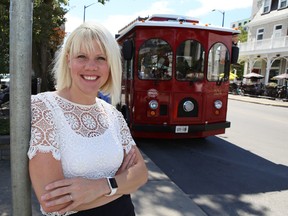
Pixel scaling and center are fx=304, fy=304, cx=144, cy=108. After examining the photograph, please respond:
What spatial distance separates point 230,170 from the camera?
5.71 m

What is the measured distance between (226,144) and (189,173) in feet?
8.95

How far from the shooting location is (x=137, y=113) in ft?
22.3

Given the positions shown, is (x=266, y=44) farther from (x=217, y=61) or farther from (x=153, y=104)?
(x=153, y=104)

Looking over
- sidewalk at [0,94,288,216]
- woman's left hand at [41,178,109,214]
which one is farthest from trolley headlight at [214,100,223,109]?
woman's left hand at [41,178,109,214]

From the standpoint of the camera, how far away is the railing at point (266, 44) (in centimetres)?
2718

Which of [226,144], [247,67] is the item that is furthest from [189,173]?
[247,67]

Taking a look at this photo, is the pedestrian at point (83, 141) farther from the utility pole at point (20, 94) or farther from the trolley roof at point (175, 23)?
the trolley roof at point (175, 23)

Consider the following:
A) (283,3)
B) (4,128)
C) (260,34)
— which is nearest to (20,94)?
(4,128)

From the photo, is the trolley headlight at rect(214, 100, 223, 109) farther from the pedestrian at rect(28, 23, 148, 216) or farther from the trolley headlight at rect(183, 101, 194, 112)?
the pedestrian at rect(28, 23, 148, 216)

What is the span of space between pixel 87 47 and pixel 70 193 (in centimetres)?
76

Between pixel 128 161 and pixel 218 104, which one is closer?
pixel 128 161

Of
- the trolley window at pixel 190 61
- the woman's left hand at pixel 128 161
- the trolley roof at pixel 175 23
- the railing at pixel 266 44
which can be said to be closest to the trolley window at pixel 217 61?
the trolley window at pixel 190 61

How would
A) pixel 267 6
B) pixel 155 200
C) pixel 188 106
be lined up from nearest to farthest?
pixel 155 200
pixel 188 106
pixel 267 6

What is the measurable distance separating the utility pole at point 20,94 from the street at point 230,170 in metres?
3.09
